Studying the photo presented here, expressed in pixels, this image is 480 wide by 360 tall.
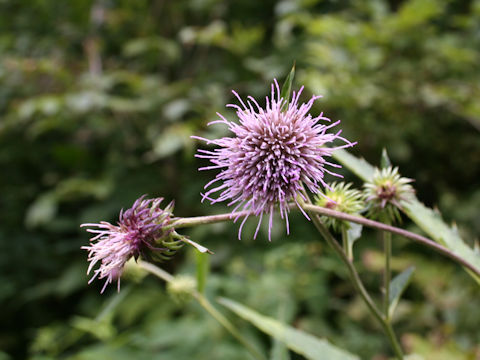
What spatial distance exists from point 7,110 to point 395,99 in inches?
109

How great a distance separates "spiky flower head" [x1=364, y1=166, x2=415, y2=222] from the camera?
808 millimetres

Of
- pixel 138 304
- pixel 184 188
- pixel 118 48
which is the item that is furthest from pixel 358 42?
pixel 118 48

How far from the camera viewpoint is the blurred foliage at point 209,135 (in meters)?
1.96

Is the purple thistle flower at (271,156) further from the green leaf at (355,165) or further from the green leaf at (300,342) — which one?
Answer: the green leaf at (300,342)

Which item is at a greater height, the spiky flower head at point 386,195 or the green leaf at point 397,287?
the spiky flower head at point 386,195

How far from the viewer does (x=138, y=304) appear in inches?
91.2

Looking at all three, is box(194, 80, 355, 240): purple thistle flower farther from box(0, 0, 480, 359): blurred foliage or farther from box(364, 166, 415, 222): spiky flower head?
box(0, 0, 480, 359): blurred foliage

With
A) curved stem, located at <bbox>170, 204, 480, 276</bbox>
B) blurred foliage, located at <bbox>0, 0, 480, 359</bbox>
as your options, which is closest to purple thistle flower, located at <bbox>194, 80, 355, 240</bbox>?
curved stem, located at <bbox>170, 204, 480, 276</bbox>

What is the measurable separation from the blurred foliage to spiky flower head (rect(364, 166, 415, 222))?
0.65m

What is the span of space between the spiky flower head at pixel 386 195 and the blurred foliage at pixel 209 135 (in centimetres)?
65

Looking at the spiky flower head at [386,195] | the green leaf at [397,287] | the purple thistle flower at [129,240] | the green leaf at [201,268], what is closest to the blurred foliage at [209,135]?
the green leaf at [201,268]

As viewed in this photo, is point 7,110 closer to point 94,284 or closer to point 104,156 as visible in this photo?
point 104,156

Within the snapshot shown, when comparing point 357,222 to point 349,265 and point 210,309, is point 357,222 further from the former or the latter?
point 210,309

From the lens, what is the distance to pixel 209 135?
2.03 m
